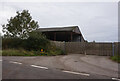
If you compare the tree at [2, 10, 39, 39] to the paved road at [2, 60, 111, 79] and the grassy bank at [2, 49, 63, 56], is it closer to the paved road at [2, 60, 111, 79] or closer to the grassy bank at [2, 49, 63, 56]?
the grassy bank at [2, 49, 63, 56]

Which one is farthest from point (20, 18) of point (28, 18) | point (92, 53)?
point (92, 53)

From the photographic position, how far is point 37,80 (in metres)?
4.55

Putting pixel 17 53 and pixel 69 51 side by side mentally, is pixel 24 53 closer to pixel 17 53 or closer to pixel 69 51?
pixel 17 53

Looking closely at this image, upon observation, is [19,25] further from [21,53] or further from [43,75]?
[43,75]

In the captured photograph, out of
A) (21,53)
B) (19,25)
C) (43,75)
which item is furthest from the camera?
(19,25)

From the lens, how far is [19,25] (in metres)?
25.0

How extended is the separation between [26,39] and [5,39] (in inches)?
151

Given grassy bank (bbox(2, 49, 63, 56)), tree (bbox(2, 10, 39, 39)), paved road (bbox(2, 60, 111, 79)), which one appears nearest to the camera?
paved road (bbox(2, 60, 111, 79))

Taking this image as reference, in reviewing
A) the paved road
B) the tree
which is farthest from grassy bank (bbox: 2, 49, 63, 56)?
the tree

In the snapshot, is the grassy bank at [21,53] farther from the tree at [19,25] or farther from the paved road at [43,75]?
the tree at [19,25]

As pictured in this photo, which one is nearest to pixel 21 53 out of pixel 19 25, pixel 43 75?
pixel 43 75

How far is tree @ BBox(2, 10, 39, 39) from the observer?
24.8m

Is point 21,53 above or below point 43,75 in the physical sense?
above

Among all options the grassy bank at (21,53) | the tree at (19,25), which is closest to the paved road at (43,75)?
the grassy bank at (21,53)
